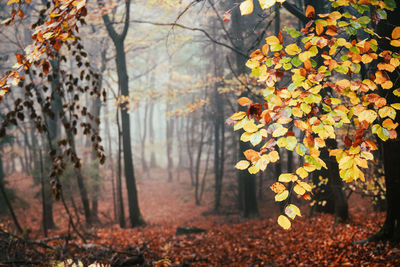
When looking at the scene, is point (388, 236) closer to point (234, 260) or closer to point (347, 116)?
point (234, 260)

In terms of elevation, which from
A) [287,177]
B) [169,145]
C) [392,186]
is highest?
[169,145]

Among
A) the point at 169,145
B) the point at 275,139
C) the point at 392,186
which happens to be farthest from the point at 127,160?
the point at 169,145

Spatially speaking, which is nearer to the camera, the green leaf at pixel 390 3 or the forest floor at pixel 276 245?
the green leaf at pixel 390 3

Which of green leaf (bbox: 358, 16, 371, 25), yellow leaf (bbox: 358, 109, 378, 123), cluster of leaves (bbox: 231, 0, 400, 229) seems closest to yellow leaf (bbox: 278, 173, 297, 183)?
cluster of leaves (bbox: 231, 0, 400, 229)

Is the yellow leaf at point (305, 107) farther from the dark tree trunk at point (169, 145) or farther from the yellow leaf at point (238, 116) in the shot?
the dark tree trunk at point (169, 145)

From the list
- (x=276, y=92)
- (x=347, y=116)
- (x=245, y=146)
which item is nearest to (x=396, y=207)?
(x=347, y=116)

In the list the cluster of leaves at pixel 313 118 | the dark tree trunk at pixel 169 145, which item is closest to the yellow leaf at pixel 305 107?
the cluster of leaves at pixel 313 118

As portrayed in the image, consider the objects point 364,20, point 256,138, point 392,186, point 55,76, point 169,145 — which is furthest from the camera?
point 169,145

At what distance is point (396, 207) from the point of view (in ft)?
14.1

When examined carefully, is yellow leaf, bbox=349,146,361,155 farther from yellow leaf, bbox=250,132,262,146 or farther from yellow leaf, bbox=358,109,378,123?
yellow leaf, bbox=250,132,262,146

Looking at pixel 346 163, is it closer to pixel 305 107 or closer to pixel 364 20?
pixel 305 107

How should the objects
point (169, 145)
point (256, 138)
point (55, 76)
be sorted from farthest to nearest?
point (169, 145), point (55, 76), point (256, 138)

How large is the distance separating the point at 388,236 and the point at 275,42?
14.5ft

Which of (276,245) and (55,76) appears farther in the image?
(276,245)
